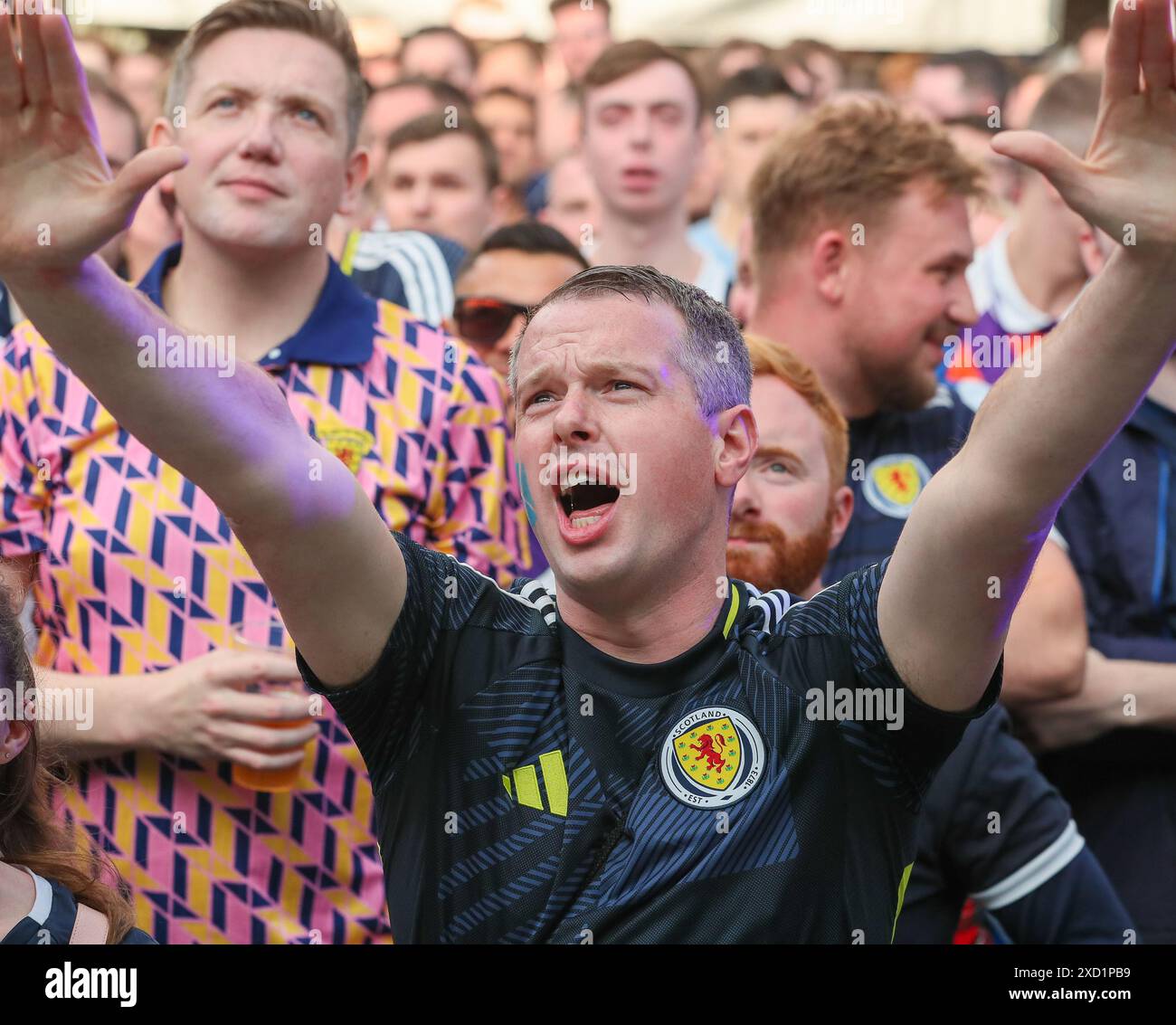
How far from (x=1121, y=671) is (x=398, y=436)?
5.11ft

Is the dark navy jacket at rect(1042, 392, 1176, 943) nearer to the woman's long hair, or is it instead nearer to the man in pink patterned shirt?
the man in pink patterned shirt

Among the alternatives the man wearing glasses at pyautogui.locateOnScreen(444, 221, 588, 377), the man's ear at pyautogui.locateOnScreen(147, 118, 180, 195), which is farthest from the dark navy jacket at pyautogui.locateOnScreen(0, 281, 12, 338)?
the man wearing glasses at pyautogui.locateOnScreen(444, 221, 588, 377)

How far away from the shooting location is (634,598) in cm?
222

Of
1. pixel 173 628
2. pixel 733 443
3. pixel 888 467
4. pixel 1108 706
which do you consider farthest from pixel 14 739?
pixel 1108 706

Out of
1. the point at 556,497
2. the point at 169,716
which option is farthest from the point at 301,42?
the point at 556,497

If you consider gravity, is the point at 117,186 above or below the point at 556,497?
above

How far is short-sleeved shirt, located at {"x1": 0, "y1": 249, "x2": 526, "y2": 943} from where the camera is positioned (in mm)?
3008

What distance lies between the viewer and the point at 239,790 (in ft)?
9.97

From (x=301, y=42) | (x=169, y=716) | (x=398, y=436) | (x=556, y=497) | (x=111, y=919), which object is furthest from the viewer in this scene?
(x=301, y=42)

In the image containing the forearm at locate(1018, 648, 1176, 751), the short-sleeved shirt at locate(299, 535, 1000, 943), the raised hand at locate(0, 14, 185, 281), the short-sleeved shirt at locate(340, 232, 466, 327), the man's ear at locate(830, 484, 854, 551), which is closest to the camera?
the raised hand at locate(0, 14, 185, 281)

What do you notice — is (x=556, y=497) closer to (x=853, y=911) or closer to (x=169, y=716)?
(x=853, y=911)

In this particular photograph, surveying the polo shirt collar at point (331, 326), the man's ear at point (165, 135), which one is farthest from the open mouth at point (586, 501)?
the man's ear at point (165, 135)

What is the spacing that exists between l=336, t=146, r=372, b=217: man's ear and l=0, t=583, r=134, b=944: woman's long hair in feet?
4.53

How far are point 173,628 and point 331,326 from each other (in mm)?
695
